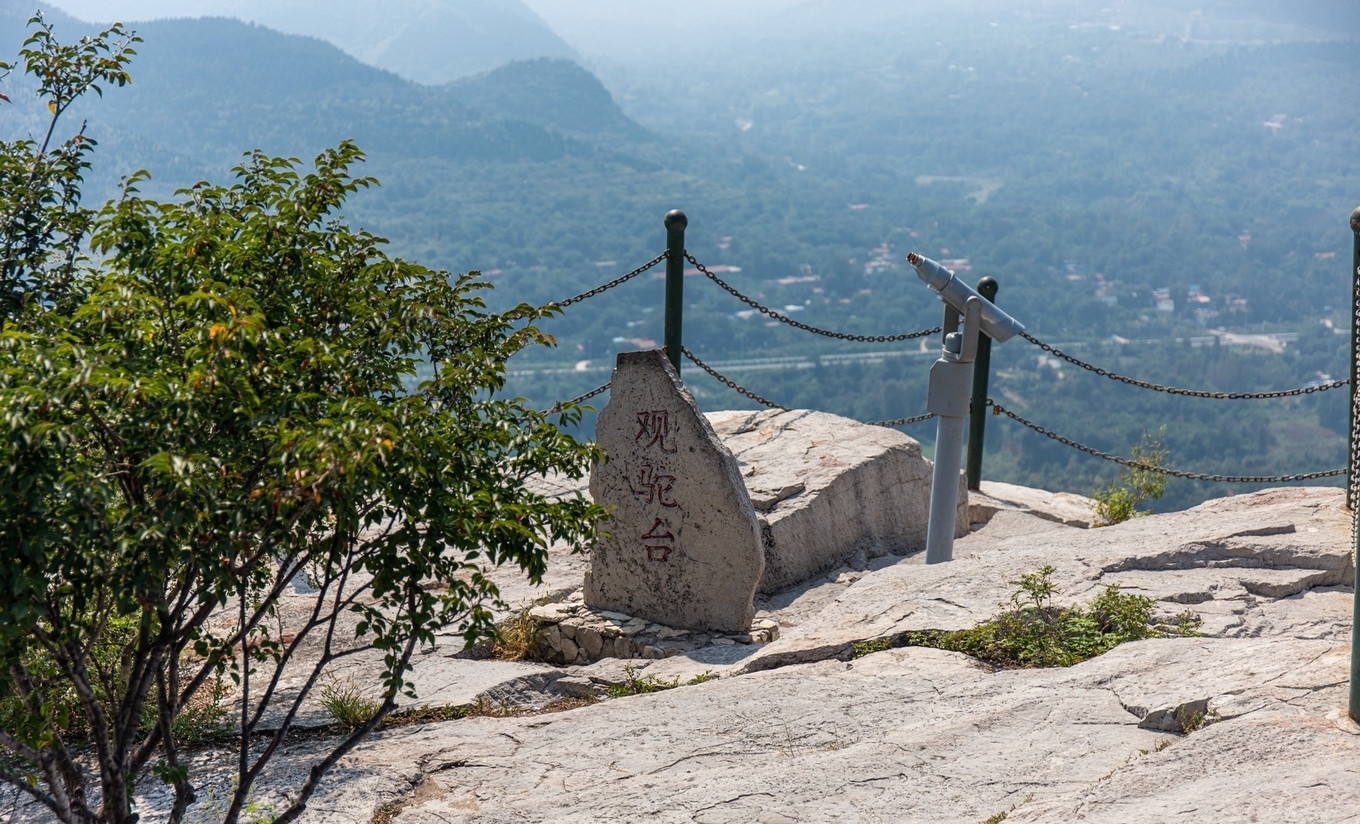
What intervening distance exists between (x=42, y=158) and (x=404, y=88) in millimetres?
108948

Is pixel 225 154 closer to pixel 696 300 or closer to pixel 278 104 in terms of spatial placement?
pixel 278 104

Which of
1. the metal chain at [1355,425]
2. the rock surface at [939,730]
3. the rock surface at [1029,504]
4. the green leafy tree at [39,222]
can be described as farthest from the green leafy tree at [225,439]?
the rock surface at [1029,504]

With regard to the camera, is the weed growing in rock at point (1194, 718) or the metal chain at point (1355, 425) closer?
the weed growing in rock at point (1194, 718)

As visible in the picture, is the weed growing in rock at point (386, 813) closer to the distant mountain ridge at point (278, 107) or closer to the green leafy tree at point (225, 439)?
the green leafy tree at point (225, 439)

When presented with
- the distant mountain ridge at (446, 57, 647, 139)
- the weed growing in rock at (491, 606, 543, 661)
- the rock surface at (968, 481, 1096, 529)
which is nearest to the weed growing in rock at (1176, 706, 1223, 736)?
the weed growing in rock at (491, 606, 543, 661)

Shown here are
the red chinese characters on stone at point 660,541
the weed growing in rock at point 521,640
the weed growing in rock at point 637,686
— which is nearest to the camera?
the weed growing in rock at point 637,686

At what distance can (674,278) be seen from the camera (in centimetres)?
732

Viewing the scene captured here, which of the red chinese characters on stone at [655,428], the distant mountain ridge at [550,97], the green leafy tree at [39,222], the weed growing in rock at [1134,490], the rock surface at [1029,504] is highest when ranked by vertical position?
the distant mountain ridge at [550,97]

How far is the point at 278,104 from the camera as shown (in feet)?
326

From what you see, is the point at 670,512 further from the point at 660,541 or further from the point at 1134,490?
the point at 1134,490

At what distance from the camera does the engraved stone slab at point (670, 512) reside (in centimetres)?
558

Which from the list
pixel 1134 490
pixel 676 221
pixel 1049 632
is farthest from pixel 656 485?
pixel 1134 490

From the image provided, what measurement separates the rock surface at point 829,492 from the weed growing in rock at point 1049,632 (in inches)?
66.3

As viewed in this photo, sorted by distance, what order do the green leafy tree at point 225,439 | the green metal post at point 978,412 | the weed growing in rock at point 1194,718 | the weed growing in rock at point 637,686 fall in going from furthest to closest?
the green metal post at point 978,412 < the weed growing in rock at point 637,686 < the weed growing in rock at point 1194,718 < the green leafy tree at point 225,439
